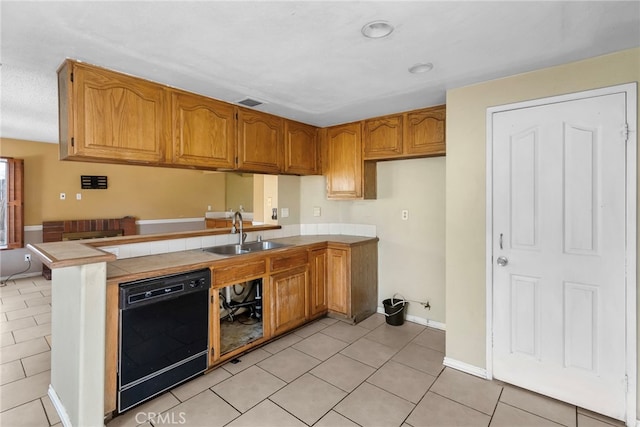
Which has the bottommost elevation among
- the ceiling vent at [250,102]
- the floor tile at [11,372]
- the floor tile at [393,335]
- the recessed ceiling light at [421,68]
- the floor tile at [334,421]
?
the floor tile at [334,421]

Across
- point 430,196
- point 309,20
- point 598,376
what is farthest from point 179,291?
point 598,376

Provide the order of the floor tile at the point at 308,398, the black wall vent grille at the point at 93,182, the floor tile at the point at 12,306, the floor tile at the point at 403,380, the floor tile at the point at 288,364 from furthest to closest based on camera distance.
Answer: the black wall vent grille at the point at 93,182
the floor tile at the point at 12,306
the floor tile at the point at 288,364
the floor tile at the point at 403,380
the floor tile at the point at 308,398

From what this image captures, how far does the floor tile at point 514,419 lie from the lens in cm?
191

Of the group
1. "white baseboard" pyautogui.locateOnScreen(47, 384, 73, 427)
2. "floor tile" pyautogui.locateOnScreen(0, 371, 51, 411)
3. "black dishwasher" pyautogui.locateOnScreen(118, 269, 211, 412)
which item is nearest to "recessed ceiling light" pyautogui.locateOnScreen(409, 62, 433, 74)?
"black dishwasher" pyautogui.locateOnScreen(118, 269, 211, 412)

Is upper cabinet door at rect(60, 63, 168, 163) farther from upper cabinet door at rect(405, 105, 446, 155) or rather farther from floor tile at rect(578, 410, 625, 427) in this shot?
floor tile at rect(578, 410, 625, 427)

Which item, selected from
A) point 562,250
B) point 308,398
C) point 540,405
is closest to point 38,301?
point 308,398

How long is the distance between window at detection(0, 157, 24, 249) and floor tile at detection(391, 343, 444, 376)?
19.8 feet

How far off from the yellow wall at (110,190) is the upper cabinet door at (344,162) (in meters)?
4.39

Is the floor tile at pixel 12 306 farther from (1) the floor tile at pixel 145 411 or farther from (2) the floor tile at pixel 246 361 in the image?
(2) the floor tile at pixel 246 361

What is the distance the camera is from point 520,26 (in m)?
1.64

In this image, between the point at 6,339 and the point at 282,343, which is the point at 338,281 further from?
the point at 6,339

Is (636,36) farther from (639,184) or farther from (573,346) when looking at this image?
(573,346)

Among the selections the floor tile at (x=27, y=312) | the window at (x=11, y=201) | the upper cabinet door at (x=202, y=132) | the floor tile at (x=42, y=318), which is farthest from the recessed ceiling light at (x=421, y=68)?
the window at (x=11, y=201)

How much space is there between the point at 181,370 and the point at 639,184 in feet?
10.6
